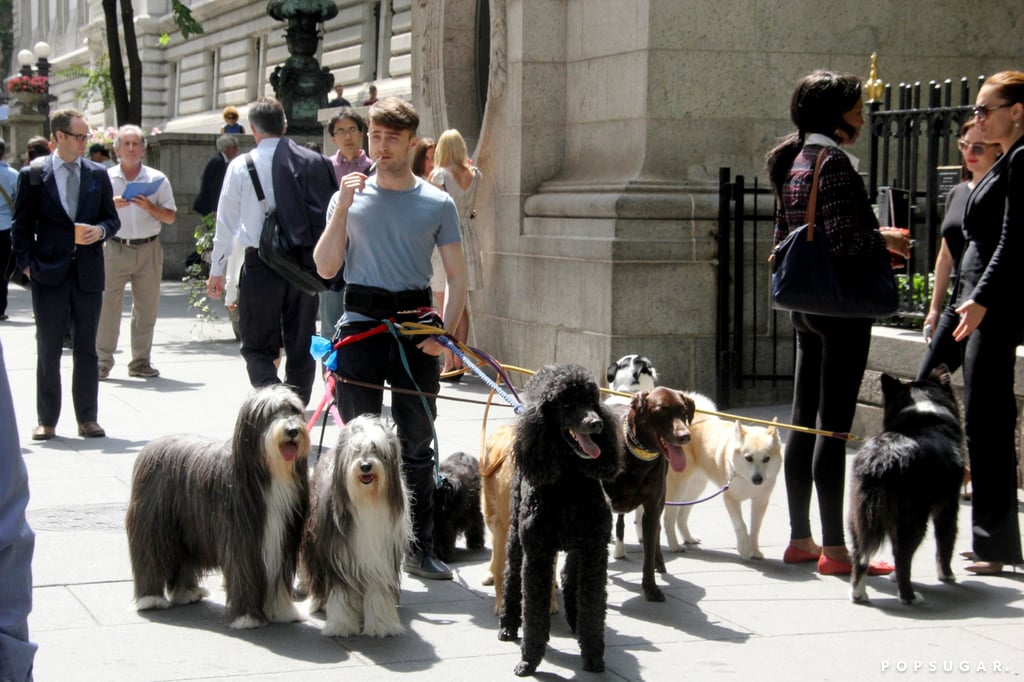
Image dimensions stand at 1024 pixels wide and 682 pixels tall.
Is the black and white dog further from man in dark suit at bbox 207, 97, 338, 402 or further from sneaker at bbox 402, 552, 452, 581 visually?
man in dark suit at bbox 207, 97, 338, 402

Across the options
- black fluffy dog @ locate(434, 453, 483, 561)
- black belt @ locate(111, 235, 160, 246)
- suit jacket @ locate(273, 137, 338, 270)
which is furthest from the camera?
black belt @ locate(111, 235, 160, 246)

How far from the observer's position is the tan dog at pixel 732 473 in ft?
21.5

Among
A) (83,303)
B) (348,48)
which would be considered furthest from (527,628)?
(348,48)

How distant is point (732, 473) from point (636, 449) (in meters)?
A: 0.93

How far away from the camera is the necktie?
9.83 m

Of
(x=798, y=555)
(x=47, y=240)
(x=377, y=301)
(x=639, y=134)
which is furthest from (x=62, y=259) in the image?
(x=798, y=555)

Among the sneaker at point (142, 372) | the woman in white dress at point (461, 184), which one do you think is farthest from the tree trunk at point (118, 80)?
the woman in white dress at point (461, 184)

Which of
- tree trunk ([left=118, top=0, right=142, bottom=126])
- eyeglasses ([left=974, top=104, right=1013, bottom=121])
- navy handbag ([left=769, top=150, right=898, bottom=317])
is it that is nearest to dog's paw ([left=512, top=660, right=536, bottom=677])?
navy handbag ([left=769, top=150, right=898, bottom=317])

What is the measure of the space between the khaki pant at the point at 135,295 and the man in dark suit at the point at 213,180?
3.58 meters

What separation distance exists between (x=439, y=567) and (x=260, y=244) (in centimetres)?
273

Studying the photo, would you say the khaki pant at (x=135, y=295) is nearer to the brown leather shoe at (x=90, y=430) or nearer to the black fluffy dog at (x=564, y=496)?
the brown leather shoe at (x=90, y=430)

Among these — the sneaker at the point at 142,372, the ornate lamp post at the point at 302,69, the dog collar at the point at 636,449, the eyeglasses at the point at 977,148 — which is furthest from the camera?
the ornate lamp post at the point at 302,69

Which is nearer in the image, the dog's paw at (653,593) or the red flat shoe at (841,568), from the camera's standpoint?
the dog's paw at (653,593)

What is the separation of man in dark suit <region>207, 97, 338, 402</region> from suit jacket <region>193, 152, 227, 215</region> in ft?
26.3
